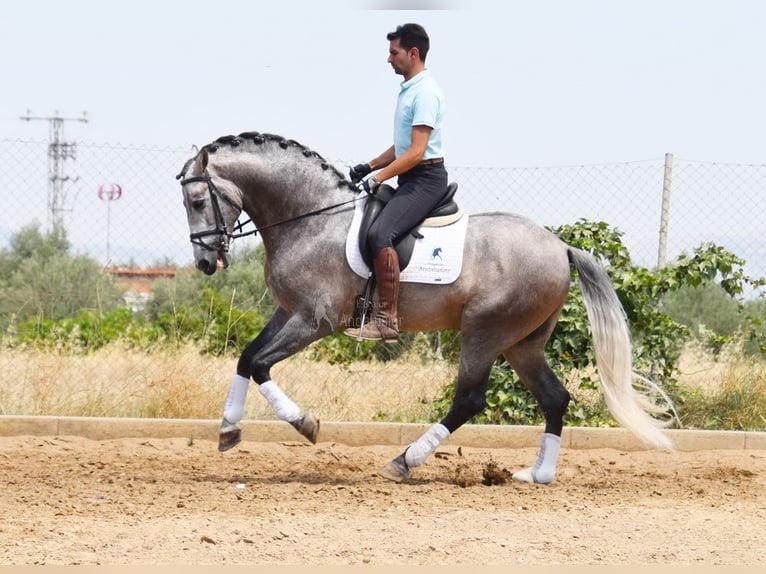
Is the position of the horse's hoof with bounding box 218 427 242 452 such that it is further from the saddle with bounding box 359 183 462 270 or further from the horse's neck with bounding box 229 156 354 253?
the saddle with bounding box 359 183 462 270

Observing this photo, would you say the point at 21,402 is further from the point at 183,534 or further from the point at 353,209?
the point at 183,534

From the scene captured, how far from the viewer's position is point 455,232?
735 cm

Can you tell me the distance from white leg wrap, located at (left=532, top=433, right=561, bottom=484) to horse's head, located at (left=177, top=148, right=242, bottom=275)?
98.7 inches

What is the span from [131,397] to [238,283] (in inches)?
235

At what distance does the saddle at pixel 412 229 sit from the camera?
725cm

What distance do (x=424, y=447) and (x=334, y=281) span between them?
1.23 meters

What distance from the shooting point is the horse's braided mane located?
7430 millimetres

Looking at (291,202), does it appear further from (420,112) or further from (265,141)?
(420,112)

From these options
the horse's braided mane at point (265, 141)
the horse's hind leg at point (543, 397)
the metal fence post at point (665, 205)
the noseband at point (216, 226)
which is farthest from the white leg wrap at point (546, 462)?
the metal fence post at point (665, 205)

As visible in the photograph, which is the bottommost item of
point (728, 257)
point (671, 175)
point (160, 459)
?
point (160, 459)

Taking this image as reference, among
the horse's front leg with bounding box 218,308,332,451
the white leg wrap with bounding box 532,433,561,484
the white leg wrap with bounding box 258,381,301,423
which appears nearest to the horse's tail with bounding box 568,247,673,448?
the white leg wrap with bounding box 532,433,561,484

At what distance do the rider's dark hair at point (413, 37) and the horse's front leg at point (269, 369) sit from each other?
1.88m

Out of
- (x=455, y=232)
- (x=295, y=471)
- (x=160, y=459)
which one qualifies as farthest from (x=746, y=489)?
(x=160, y=459)

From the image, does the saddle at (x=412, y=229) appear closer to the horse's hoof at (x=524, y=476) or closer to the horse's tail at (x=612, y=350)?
the horse's tail at (x=612, y=350)
